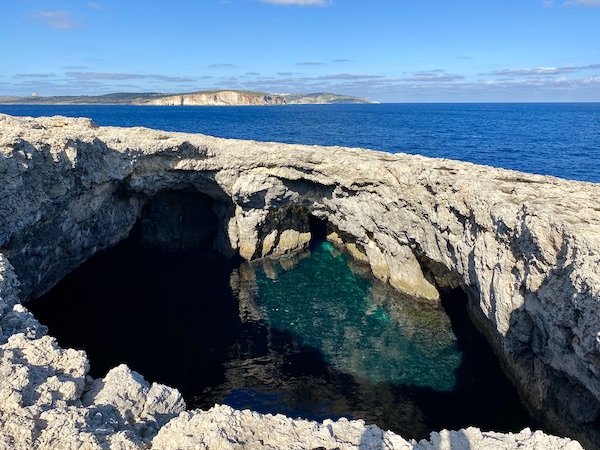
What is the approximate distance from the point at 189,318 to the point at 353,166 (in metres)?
12.6

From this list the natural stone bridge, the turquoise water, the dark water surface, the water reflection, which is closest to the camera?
the natural stone bridge

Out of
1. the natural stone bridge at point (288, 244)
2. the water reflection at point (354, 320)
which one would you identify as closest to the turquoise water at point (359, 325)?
the water reflection at point (354, 320)

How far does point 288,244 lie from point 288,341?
12408mm

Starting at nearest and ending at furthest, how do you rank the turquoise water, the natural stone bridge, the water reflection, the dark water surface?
the natural stone bridge
the dark water surface
the turquoise water
the water reflection

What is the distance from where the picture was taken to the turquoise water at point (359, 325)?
66.4 ft

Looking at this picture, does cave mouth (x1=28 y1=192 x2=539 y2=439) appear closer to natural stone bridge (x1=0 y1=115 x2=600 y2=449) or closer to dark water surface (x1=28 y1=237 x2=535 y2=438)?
dark water surface (x1=28 y1=237 x2=535 y2=438)

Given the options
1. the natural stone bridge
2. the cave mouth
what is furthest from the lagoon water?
the natural stone bridge

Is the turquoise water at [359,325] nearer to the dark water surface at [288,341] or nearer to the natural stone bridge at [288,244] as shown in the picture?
the dark water surface at [288,341]

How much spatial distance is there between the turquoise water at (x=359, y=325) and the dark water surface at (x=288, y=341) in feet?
0.21

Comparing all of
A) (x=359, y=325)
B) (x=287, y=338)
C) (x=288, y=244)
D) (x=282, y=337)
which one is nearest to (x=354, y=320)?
(x=359, y=325)

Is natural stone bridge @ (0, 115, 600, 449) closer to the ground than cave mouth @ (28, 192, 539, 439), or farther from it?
farther from it

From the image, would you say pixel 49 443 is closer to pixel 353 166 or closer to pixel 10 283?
pixel 10 283

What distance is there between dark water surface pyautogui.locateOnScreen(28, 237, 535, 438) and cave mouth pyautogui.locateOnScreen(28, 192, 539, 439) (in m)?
0.06

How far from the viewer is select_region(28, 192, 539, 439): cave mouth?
1803cm
